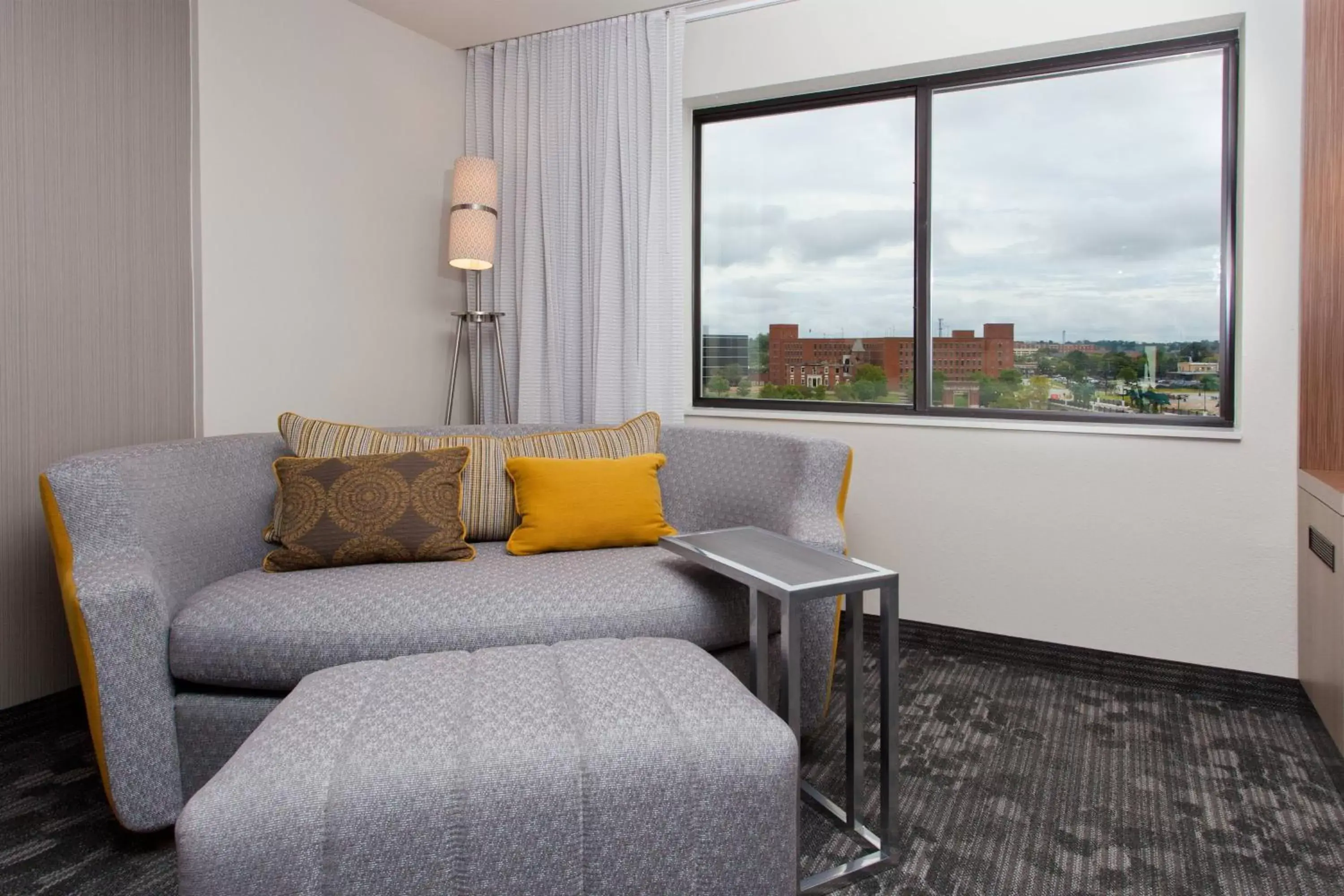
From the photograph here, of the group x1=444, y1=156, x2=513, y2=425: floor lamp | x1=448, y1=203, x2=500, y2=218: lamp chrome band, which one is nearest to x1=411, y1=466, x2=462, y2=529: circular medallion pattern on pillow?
x1=444, y1=156, x2=513, y2=425: floor lamp

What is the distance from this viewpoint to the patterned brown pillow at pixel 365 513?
2.24 m

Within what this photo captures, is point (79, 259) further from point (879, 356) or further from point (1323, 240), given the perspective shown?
point (1323, 240)

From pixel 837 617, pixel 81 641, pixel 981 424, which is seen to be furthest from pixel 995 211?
pixel 81 641

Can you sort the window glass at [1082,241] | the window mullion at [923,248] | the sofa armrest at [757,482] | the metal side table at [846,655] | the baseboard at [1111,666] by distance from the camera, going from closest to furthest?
the metal side table at [846,655] → the sofa armrest at [757,482] → the baseboard at [1111,666] → the window glass at [1082,241] → the window mullion at [923,248]

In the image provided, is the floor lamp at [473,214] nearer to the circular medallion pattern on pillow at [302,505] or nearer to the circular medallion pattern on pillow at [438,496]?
the circular medallion pattern on pillow at [438,496]

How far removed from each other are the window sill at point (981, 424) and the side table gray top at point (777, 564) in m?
1.11

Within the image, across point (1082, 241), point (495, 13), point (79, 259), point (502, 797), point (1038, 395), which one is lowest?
point (502, 797)

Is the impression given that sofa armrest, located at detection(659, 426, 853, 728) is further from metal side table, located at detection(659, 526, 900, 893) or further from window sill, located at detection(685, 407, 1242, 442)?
window sill, located at detection(685, 407, 1242, 442)

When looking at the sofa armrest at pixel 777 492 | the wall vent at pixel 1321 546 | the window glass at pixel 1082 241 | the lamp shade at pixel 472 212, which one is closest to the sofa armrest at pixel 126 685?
the sofa armrest at pixel 777 492

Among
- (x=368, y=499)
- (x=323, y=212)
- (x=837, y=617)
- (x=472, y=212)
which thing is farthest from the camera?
(x=472, y=212)

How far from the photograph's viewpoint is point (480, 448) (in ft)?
8.65

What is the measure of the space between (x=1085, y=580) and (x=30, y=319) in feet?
10.9

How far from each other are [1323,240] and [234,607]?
9.98 ft

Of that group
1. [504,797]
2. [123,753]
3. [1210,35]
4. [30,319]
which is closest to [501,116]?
[30,319]
